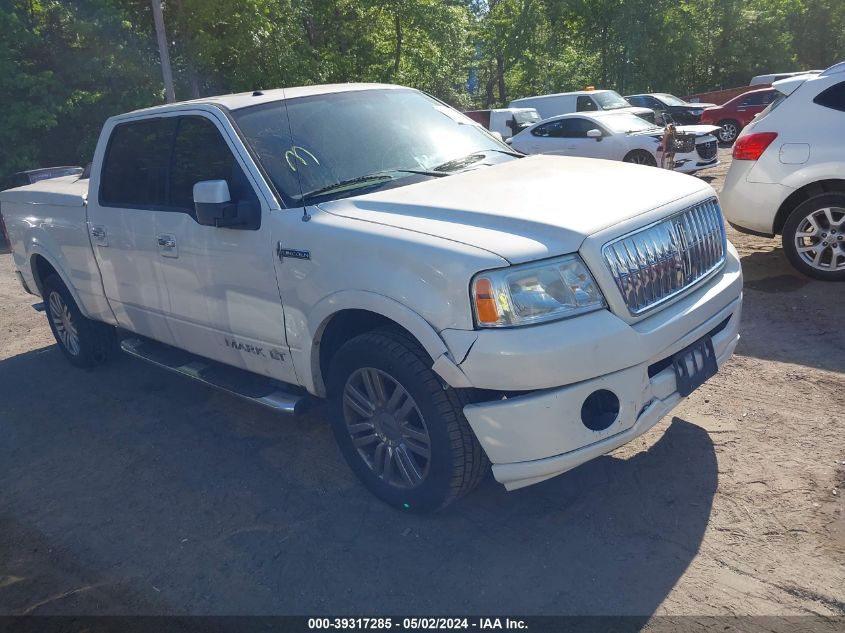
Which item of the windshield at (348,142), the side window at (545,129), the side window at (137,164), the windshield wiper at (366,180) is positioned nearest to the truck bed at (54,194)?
the side window at (137,164)

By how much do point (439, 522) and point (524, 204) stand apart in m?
1.53

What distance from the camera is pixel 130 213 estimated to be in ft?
15.9

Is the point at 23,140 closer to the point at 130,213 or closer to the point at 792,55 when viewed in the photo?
the point at 130,213

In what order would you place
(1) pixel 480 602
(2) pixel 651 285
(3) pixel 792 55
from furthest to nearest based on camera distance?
(3) pixel 792 55 < (2) pixel 651 285 < (1) pixel 480 602

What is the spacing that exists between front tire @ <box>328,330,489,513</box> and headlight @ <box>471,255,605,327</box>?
43cm

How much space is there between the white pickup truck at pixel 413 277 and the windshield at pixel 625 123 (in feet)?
34.0

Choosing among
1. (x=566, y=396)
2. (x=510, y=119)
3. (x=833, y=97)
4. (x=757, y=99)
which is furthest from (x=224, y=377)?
(x=757, y=99)

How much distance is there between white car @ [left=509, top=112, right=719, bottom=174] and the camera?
1403cm

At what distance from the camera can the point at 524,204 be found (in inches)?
134

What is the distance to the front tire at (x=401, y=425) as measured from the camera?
324 cm

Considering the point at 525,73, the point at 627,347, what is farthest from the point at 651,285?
the point at 525,73

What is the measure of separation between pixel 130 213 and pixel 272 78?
19.6m

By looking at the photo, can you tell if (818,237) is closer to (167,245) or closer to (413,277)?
(413,277)

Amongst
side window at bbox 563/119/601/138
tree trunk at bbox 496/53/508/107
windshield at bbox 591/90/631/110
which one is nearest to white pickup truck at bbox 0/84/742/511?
side window at bbox 563/119/601/138
